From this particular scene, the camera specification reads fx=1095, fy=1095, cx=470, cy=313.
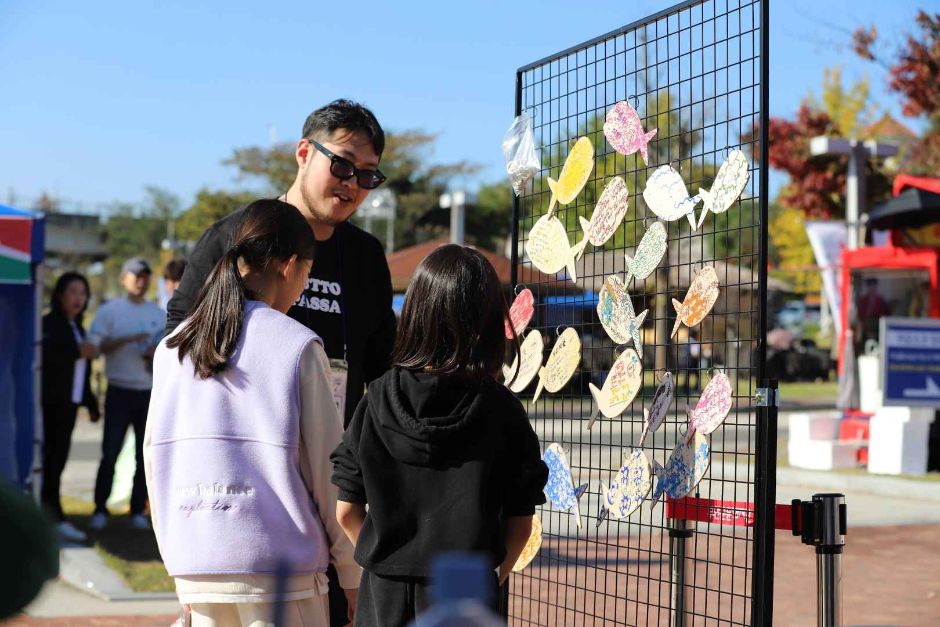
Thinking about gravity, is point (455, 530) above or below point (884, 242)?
below

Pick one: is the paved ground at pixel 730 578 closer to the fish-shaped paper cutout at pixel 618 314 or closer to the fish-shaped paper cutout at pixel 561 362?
the fish-shaped paper cutout at pixel 561 362

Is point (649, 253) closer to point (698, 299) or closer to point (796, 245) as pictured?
point (698, 299)

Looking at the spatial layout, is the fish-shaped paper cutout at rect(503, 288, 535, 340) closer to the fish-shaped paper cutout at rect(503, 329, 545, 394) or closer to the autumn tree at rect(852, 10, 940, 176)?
the fish-shaped paper cutout at rect(503, 329, 545, 394)

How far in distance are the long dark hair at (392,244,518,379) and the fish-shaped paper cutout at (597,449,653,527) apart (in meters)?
0.79

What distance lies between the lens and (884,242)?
15828 millimetres

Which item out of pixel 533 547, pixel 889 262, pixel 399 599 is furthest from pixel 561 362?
pixel 889 262

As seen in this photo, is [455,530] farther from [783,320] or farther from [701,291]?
[783,320]

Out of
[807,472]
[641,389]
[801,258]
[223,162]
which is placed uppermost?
[223,162]

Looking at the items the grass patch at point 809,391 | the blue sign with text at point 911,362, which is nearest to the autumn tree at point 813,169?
the grass patch at point 809,391

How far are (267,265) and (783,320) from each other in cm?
4527

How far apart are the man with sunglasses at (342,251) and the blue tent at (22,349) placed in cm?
445

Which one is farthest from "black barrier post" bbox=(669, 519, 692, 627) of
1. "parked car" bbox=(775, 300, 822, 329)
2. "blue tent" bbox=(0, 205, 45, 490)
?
"parked car" bbox=(775, 300, 822, 329)

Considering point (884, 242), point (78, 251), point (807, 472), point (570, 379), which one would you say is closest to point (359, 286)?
point (570, 379)

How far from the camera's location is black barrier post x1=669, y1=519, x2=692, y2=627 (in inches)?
122
